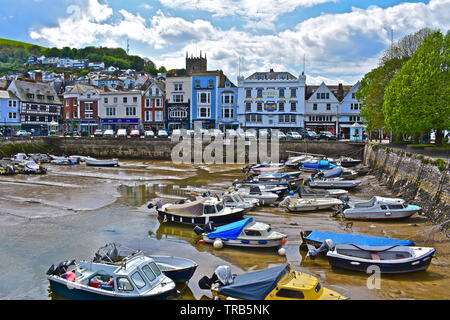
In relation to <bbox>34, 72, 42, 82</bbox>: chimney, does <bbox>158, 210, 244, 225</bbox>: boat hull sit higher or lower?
lower

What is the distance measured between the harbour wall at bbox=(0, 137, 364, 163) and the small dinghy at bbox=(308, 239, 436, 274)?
33.8 metres

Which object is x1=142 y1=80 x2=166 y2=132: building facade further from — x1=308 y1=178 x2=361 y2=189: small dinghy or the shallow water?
x1=308 y1=178 x2=361 y2=189: small dinghy

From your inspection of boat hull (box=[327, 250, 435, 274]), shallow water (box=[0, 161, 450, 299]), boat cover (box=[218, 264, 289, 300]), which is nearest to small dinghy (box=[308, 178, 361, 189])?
shallow water (box=[0, 161, 450, 299])

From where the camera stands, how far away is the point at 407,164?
28328 mm

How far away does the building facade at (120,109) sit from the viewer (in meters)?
68.8

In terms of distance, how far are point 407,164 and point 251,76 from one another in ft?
127

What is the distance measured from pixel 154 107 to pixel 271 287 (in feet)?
197

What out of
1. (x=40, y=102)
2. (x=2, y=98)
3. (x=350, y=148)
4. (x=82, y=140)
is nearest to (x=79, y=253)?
(x=350, y=148)

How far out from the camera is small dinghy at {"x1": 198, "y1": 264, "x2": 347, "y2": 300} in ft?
35.5

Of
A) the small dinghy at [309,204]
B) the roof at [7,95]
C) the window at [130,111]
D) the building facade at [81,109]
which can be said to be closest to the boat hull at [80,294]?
the small dinghy at [309,204]

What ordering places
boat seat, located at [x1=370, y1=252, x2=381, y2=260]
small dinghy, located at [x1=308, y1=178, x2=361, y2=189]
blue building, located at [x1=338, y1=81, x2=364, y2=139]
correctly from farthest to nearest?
blue building, located at [x1=338, y1=81, x2=364, y2=139]
small dinghy, located at [x1=308, y1=178, x2=361, y2=189]
boat seat, located at [x1=370, y1=252, x2=381, y2=260]

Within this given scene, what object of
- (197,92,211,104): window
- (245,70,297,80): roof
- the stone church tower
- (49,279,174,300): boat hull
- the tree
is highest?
the stone church tower

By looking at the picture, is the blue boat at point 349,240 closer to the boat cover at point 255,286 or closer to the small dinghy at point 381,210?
the boat cover at point 255,286

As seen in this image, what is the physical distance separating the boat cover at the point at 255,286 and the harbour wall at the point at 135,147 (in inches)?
1476
